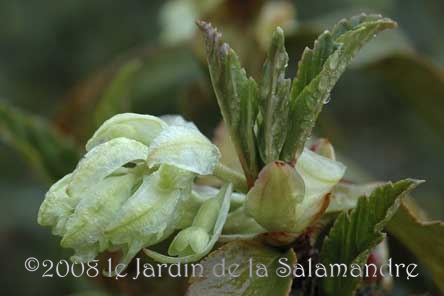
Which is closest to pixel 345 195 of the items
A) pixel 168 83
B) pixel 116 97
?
pixel 116 97

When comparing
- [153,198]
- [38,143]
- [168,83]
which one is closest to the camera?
[153,198]

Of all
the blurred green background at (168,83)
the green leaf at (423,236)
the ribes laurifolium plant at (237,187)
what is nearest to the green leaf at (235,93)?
the ribes laurifolium plant at (237,187)

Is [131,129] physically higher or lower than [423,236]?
higher

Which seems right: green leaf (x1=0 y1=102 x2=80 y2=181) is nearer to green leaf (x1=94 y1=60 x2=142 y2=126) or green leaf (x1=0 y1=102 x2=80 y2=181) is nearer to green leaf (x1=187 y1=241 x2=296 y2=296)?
green leaf (x1=94 y1=60 x2=142 y2=126)

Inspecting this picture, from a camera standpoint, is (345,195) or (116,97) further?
(116,97)

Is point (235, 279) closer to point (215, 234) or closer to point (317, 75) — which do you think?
point (215, 234)

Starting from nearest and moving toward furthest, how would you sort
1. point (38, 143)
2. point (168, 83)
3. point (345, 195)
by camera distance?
1. point (345, 195)
2. point (38, 143)
3. point (168, 83)

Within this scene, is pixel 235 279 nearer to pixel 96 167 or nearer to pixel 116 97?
pixel 96 167

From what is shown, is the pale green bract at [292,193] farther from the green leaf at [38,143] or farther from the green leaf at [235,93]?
the green leaf at [38,143]
